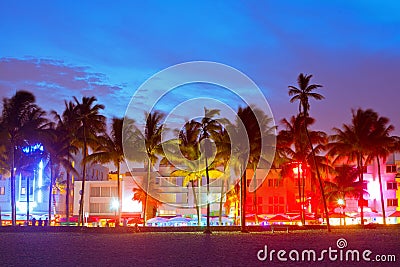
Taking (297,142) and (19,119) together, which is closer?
(19,119)

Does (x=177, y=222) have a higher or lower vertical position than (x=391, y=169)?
lower

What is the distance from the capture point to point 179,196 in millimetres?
94250

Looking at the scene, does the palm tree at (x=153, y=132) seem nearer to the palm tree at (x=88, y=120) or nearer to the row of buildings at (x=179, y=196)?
the palm tree at (x=88, y=120)

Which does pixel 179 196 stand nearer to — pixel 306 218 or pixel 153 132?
pixel 306 218

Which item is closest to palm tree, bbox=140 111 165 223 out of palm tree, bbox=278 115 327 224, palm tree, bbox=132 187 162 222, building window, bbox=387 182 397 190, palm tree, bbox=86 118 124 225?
palm tree, bbox=86 118 124 225

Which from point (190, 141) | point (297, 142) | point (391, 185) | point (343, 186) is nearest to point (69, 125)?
point (190, 141)

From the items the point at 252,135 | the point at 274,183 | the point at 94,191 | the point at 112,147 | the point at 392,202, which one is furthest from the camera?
the point at 94,191

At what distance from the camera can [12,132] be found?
5784cm

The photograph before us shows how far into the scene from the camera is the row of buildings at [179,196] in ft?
297

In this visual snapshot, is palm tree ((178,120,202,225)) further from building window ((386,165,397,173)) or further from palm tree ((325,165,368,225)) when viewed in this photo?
building window ((386,165,397,173))

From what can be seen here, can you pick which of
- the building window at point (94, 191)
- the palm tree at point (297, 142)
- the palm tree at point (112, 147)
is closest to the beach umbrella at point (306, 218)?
the palm tree at point (297, 142)

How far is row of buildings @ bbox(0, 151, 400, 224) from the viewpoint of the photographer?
297 ft

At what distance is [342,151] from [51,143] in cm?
3192

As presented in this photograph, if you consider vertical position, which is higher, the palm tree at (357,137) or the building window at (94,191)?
the palm tree at (357,137)
